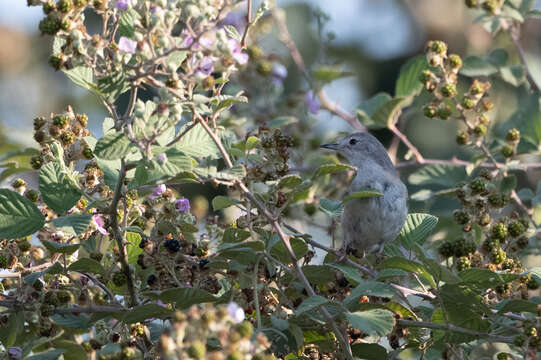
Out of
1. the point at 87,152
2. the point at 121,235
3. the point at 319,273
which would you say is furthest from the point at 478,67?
the point at 121,235

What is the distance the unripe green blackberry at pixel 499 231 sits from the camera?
340 cm

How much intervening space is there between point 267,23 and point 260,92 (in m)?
0.52

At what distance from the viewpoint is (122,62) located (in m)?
2.54

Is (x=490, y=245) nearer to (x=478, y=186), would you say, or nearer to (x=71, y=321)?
(x=478, y=186)

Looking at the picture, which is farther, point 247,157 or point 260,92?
point 260,92

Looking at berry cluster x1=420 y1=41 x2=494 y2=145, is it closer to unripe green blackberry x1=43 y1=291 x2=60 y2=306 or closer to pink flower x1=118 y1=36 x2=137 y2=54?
pink flower x1=118 y1=36 x2=137 y2=54

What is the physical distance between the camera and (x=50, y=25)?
98.8 inches

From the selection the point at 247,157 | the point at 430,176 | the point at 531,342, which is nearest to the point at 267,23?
the point at 430,176

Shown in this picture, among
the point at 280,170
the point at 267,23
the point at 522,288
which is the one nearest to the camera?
the point at 280,170

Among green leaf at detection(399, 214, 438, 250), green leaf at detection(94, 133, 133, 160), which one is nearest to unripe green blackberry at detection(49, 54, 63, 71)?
green leaf at detection(94, 133, 133, 160)

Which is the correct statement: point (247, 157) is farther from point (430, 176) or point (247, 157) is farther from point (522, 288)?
point (430, 176)

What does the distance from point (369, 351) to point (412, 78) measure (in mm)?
2282

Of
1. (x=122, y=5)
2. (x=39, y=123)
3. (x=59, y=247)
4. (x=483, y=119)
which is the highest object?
(x=122, y=5)

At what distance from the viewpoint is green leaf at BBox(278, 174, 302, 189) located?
2.70 m
